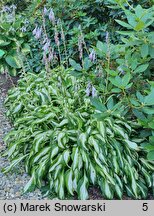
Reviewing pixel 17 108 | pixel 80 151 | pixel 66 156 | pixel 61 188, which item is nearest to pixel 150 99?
pixel 80 151

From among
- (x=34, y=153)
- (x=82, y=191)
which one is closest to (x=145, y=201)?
(x=82, y=191)

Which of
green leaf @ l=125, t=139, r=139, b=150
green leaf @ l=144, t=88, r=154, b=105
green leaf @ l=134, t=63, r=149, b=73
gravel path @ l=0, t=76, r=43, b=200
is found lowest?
gravel path @ l=0, t=76, r=43, b=200

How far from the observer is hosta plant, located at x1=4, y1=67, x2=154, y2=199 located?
3.17 meters

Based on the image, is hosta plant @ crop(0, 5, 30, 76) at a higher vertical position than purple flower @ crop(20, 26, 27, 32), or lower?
lower

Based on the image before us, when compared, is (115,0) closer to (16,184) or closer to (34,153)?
(34,153)

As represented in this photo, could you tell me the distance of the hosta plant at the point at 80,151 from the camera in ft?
10.4

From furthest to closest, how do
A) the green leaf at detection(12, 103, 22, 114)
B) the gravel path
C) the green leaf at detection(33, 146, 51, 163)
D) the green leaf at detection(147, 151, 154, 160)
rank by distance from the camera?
the green leaf at detection(12, 103, 22, 114) < the green leaf at detection(33, 146, 51, 163) < the gravel path < the green leaf at detection(147, 151, 154, 160)

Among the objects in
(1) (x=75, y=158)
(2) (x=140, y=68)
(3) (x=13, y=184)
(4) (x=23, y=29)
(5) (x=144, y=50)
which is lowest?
(3) (x=13, y=184)

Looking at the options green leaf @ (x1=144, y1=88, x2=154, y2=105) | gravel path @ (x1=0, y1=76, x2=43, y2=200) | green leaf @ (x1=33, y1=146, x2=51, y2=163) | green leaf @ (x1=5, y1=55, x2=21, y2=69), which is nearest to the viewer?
green leaf @ (x1=144, y1=88, x2=154, y2=105)

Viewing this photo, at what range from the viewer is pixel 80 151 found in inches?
127

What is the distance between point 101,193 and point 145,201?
39cm

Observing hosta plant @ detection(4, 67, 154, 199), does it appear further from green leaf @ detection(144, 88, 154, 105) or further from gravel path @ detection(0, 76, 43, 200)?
green leaf @ detection(144, 88, 154, 105)

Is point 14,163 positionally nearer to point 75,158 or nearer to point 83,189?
point 75,158

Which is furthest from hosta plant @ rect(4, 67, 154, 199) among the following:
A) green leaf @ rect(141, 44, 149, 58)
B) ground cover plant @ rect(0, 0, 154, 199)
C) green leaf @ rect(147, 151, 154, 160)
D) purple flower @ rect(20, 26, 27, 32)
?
purple flower @ rect(20, 26, 27, 32)
